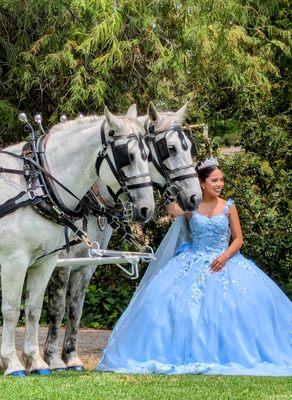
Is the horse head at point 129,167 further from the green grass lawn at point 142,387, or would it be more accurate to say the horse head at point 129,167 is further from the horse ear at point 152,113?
the green grass lawn at point 142,387

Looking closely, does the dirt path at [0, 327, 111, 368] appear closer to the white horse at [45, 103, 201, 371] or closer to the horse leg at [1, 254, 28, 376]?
the white horse at [45, 103, 201, 371]

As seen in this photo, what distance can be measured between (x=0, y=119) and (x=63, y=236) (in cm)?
382

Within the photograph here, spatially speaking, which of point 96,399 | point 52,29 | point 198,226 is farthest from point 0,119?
point 96,399

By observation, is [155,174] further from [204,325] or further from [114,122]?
[204,325]

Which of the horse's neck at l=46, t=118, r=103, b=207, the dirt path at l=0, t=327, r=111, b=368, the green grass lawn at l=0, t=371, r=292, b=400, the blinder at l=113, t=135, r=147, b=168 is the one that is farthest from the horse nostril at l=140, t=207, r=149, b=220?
the dirt path at l=0, t=327, r=111, b=368

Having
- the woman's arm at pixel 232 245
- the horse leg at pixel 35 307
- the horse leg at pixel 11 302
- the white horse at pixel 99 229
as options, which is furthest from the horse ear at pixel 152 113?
the horse leg at pixel 11 302

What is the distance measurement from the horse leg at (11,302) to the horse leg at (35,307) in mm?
208

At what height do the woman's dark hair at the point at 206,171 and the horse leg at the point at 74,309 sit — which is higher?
the woman's dark hair at the point at 206,171

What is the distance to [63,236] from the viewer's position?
739 cm

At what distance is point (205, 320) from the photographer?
8195 millimetres

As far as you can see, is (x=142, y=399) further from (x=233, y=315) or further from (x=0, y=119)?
(x=0, y=119)

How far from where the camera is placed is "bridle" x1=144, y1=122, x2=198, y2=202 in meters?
7.67

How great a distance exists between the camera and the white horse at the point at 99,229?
7.65m

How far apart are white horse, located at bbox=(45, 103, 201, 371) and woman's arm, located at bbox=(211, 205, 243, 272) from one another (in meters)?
0.94
